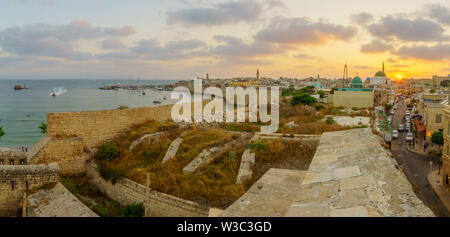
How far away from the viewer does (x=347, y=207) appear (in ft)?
11.7

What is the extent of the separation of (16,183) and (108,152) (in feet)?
13.9

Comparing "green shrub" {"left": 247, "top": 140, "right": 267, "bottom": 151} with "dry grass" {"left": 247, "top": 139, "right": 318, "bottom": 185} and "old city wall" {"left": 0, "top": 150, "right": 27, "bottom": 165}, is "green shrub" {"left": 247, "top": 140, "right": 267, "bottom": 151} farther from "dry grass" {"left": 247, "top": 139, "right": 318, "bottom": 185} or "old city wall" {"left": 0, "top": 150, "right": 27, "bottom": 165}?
"old city wall" {"left": 0, "top": 150, "right": 27, "bottom": 165}

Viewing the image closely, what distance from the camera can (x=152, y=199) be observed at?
35.2 feet

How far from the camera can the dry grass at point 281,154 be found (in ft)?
33.7

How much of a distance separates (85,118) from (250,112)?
1004 cm

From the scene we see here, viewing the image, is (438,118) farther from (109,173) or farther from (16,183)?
(16,183)

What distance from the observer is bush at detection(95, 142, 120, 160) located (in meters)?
14.9

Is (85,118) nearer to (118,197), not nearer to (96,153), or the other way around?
(96,153)

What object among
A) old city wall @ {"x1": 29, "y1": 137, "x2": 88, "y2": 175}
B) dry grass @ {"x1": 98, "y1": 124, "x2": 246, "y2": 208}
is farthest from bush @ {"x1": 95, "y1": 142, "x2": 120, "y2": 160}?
old city wall @ {"x1": 29, "y1": 137, "x2": 88, "y2": 175}

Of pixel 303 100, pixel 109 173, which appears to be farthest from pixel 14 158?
pixel 303 100

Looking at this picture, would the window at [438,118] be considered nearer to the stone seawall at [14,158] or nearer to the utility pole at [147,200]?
the utility pole at [147,200]

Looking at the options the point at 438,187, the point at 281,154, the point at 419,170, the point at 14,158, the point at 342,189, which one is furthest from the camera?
the point at 419,170
